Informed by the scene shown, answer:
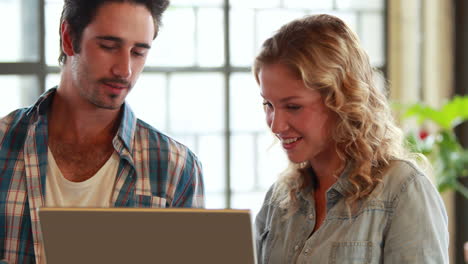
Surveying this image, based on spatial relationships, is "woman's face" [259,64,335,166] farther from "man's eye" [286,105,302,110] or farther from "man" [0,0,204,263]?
"man" [0,0,204,263]

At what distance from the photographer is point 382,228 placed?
1.54m

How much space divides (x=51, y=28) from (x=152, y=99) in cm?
82

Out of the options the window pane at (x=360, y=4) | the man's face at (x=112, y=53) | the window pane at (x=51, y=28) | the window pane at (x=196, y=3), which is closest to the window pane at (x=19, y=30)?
the window pane at (x=51, y=28)

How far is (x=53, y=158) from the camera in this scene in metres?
1.89

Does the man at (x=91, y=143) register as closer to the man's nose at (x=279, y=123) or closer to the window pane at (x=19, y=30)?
the man's nose at (x=279, y=123)

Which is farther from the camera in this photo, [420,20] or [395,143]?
[420,20]

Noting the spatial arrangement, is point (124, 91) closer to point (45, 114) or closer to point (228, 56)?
point (45, 114)

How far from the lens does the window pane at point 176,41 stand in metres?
4.45

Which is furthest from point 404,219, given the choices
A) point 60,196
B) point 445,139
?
point 445,139

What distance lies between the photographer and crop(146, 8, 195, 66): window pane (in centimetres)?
445

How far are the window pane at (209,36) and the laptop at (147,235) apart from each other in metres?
3.38

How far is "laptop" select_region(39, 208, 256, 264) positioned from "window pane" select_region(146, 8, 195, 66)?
129 inches

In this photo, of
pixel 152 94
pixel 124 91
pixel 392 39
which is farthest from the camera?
pixel 392 39

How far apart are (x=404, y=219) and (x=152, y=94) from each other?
316cm
